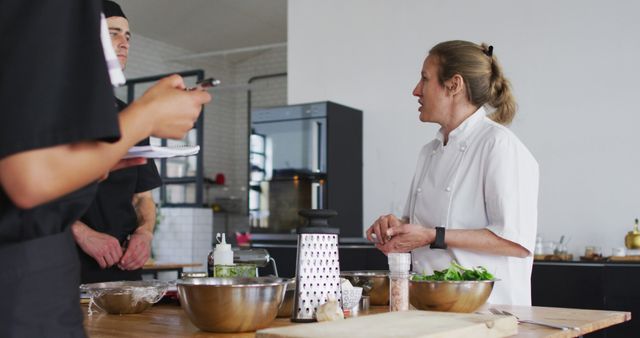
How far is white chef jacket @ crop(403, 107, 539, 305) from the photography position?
2.49 meters

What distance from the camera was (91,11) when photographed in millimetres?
1045

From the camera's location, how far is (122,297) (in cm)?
210

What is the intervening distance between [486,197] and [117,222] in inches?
55.4

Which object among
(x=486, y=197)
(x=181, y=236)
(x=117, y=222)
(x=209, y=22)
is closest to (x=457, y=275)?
(x=486, y=197)

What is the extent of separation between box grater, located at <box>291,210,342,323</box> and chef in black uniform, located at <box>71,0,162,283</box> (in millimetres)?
1074

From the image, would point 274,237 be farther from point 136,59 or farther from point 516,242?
point 136,59

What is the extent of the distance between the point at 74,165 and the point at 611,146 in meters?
4.66

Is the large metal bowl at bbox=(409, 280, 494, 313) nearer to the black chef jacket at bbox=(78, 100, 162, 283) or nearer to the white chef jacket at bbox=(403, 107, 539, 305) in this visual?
the white chef jacket at bbox=(403, 107, 539, 305)

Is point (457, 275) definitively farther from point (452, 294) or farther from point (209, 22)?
point (209, 22)

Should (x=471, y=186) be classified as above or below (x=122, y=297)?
above

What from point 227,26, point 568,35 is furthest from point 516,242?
point 227,26

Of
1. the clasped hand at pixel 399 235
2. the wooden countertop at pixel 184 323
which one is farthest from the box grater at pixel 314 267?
the clasped hand at pixel 399 235

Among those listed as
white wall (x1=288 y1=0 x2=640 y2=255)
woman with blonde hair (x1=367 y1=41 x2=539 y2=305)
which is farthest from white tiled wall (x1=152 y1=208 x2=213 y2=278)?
woman with blonde hair (x1=367 y1=41 x2=539 y2=305)

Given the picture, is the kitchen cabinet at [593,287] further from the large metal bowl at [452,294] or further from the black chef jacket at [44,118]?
the black chef jacket at [44,118]
